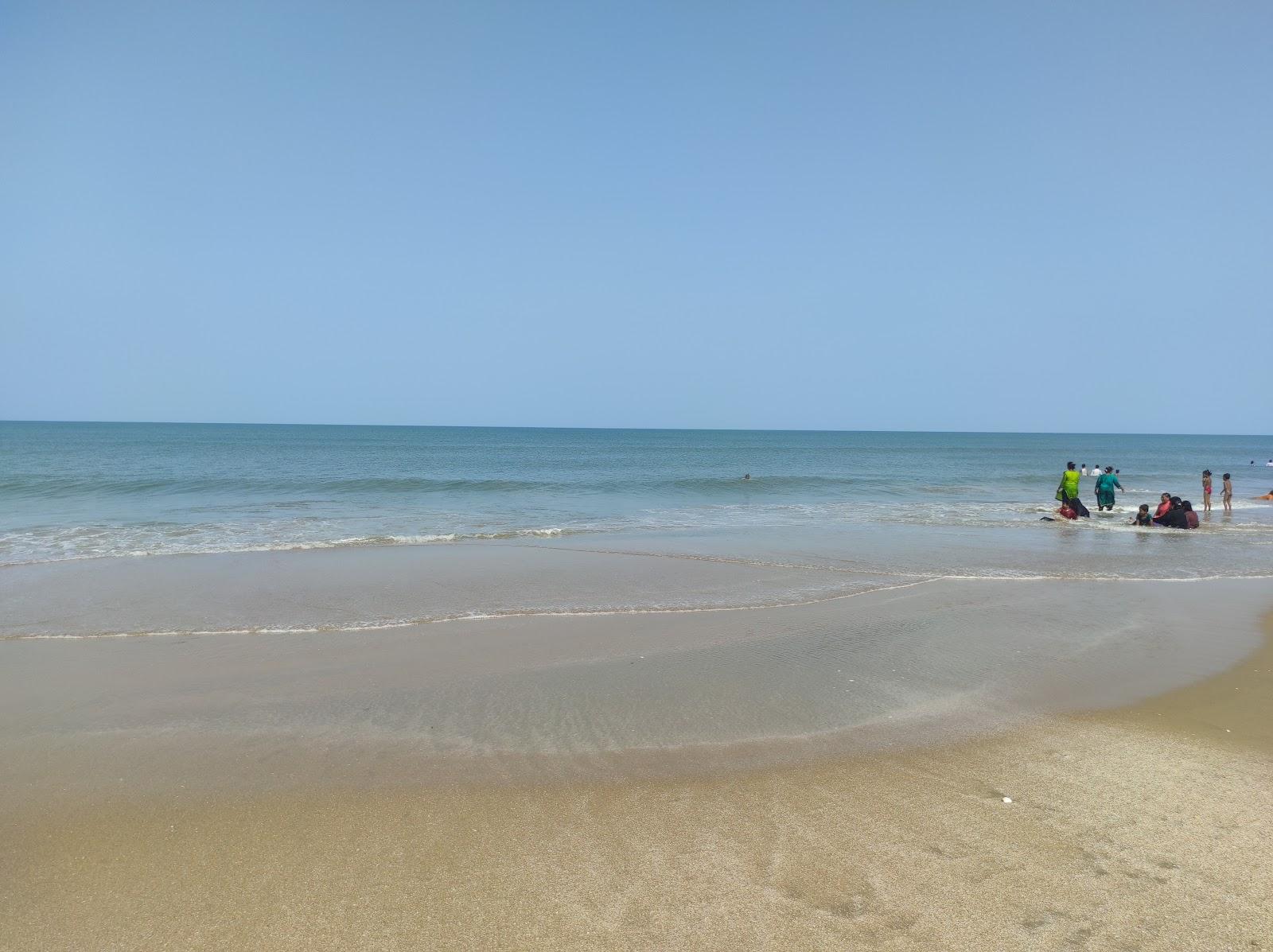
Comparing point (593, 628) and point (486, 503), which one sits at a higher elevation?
point (486, 503)

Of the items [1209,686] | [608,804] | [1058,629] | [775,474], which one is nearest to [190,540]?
[608,804]

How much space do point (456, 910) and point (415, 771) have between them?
1.69m

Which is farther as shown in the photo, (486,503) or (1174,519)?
(486,503)

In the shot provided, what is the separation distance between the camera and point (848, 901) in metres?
3.56

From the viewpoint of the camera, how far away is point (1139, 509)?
22.7 metres

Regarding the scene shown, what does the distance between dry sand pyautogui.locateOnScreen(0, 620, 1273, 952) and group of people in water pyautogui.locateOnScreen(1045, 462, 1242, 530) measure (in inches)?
733

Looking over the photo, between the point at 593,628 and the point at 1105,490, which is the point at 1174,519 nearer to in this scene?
the point at 1105,490

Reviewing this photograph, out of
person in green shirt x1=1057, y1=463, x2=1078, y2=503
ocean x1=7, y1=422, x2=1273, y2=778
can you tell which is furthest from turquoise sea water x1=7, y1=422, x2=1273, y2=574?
person in green shirt x1=1057, y1=463, x2=1078, y2=503

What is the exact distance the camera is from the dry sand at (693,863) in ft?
11.1

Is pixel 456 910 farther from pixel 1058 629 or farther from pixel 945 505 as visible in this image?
pixel 945 505

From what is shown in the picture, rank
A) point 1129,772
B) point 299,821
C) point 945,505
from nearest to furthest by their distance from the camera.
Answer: point 299,821, point 1129,772, point 945,505

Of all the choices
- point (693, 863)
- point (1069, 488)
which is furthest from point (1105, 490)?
point (693, 863)

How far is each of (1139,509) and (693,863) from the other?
78.5ft

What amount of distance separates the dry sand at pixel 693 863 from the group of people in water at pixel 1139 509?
1862 cm
